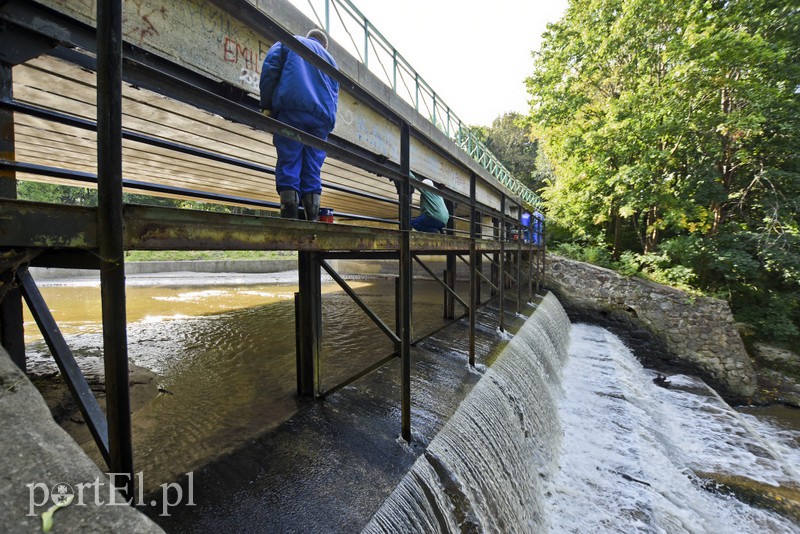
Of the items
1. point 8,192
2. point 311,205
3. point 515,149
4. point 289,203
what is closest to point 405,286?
point 311,205

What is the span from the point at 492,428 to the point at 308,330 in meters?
2.10

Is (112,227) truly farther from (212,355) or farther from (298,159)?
(212,355)

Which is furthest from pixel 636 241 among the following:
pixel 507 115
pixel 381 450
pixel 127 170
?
pixel 507 115

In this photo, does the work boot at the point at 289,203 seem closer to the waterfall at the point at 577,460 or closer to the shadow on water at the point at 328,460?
the shadow on water at the point at 328,460

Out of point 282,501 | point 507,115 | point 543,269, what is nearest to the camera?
point 282,501

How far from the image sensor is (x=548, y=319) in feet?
29.4

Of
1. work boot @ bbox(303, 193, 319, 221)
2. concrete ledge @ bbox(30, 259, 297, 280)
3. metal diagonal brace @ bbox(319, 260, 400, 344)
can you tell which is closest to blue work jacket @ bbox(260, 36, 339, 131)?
work boot @ bbox(303, 193, 319, 221)

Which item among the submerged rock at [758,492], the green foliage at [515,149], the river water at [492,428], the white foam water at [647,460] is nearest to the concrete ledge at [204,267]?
the river water at [492,428]

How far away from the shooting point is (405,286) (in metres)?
2.93

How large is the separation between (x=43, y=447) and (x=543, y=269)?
13666 millimetres

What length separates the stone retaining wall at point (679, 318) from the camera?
9.42m

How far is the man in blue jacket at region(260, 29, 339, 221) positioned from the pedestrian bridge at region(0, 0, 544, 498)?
0.20m

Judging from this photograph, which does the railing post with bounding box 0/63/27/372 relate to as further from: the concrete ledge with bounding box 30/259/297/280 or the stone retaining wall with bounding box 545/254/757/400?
the concrete ledge with bounding box 30/259/297/280

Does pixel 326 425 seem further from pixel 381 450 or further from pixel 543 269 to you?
pixel 543 269
